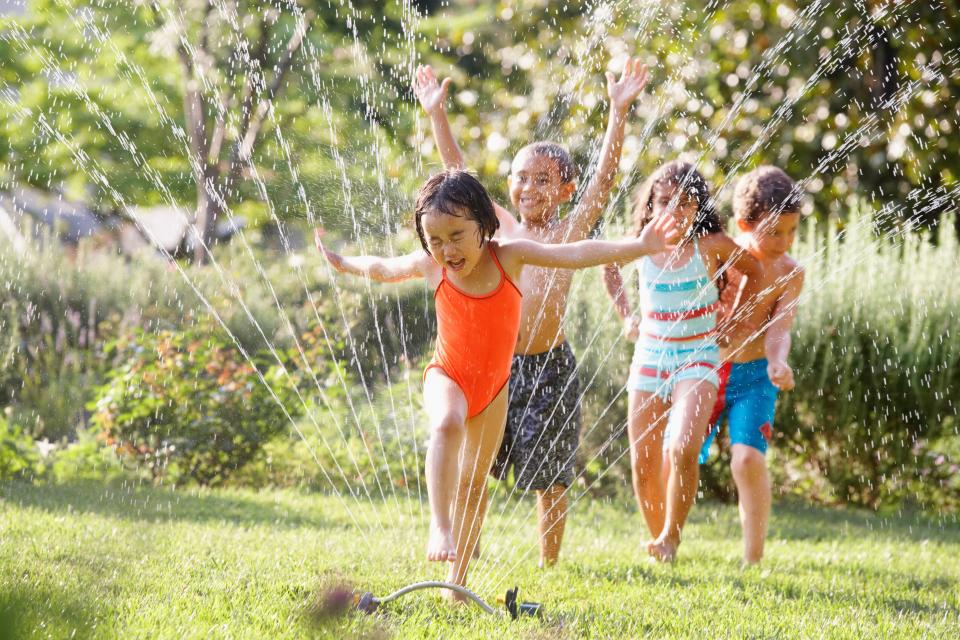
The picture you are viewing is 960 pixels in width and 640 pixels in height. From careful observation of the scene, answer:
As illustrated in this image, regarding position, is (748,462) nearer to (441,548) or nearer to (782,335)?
(782,335)

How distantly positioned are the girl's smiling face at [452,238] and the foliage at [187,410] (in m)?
3.82

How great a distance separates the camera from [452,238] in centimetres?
297

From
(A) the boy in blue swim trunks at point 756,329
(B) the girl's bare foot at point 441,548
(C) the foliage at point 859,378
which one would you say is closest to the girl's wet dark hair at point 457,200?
(B) the girl's bare foot at point 441,548

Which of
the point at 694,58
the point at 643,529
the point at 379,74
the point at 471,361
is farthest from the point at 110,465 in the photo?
the point at 379,74

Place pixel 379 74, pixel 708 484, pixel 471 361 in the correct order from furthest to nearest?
pixel 379 74 < pixel 708 484 < pixel 471 361

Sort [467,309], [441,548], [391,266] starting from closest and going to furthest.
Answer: [441,548] < [467,309] < [391,266]

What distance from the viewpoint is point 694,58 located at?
10.3m

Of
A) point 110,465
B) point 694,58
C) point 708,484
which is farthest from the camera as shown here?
point 694,58

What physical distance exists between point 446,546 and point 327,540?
1997 millimetres

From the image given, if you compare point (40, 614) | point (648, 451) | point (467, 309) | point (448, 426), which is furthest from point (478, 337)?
point (40, 614)

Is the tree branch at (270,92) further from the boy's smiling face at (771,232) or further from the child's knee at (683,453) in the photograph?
the child's knee at (683,453)

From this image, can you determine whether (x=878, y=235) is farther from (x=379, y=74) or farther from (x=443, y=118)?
(x=379, y=74)

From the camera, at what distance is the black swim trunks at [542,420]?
13.1 ft

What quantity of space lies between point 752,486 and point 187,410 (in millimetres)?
3884
